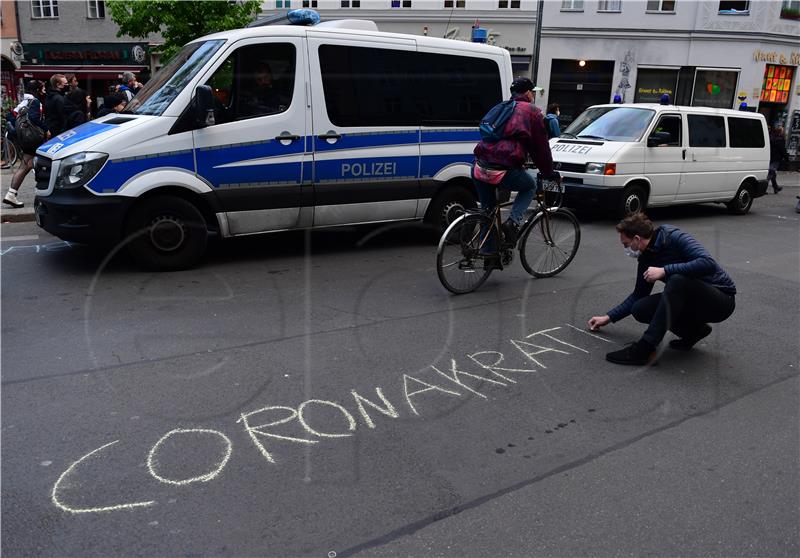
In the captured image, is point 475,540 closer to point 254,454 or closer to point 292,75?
point 254,454

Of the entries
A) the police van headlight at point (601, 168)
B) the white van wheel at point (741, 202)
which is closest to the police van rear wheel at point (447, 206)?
the police van headlight at point (601, 168)

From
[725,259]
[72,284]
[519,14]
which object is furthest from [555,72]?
[72,284]

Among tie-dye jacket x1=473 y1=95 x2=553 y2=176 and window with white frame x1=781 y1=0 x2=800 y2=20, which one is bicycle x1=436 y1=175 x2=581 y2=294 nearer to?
tie-dye jacket x1=473 y1=95 x2=553 y2=176

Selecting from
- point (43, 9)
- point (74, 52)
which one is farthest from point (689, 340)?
point (43, 9)

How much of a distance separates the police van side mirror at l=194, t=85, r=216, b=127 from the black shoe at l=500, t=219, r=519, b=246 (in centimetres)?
319

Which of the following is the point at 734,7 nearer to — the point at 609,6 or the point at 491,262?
the point at 609,6

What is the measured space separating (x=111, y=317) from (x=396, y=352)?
2459mm

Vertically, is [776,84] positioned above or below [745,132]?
above

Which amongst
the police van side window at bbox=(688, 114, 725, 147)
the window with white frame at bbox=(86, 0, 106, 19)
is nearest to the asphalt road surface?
the police van side window at bbox=(688, 114, 725, 147)

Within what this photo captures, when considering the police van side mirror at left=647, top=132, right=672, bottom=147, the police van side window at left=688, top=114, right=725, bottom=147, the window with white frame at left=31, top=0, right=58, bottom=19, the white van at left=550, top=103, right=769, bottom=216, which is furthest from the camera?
the window with white frame at left=31, top=0, right=58, bottom=19

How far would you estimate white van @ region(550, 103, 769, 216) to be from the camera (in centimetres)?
1141

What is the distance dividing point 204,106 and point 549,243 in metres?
3.93

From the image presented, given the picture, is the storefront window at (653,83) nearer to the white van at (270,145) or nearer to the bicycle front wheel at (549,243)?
the white van at (270,145)

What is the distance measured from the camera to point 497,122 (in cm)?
664
